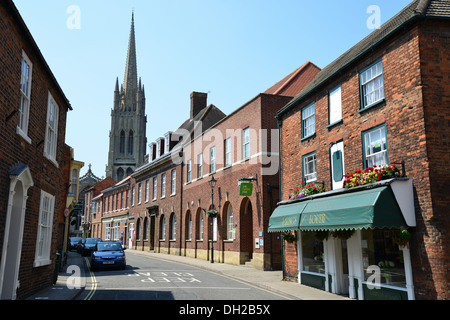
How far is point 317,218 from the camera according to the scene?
525 inches

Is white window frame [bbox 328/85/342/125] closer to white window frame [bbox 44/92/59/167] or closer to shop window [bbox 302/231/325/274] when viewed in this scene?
shop window [bbox 302/231/325/274]

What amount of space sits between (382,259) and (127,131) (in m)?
95.1

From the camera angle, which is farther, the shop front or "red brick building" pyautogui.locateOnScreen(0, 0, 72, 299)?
the shop front

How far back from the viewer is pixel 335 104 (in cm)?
1477

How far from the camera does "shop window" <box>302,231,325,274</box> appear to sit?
14.8 metres

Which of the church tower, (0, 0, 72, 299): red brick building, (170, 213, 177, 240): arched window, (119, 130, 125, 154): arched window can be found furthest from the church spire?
(0, 0, 72, 299): red brick building

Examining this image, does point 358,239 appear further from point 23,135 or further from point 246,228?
point 246,228

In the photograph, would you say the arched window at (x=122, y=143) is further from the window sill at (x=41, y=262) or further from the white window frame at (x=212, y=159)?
the window sill at (x=41, y=262)

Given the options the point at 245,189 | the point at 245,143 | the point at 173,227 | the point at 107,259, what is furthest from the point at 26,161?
the point at 173,227

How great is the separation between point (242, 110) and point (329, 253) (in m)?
12.6

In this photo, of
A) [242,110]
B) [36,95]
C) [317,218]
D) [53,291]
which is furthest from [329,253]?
[242,110]

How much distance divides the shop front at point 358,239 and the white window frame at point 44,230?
844cm

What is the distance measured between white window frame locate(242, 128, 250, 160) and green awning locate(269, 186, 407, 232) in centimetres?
915

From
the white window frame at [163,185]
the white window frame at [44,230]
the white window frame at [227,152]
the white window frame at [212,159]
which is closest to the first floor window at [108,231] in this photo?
the white window frame at [163,185]
